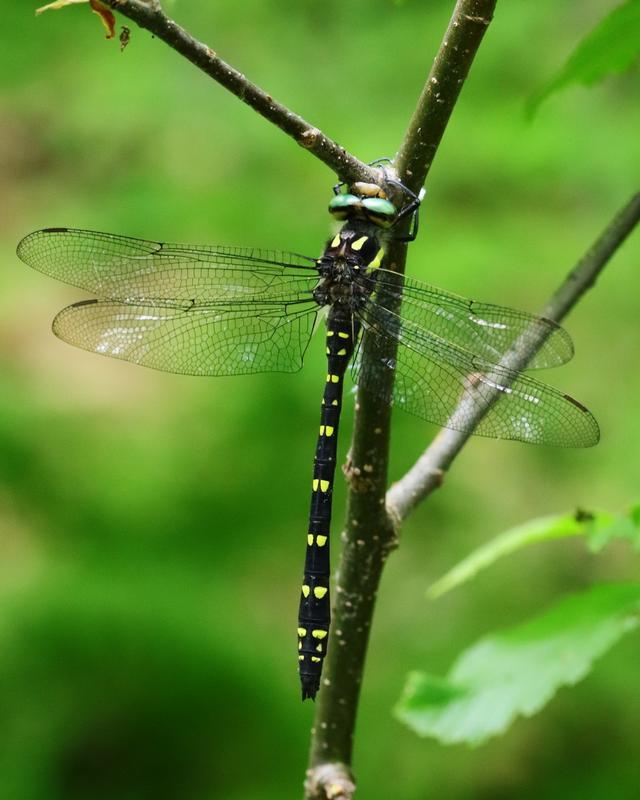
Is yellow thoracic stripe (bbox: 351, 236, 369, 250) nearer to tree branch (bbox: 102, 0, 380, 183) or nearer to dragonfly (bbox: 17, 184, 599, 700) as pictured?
dragonfly (bbox: 17, 184, 599, 700)

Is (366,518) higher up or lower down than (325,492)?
lower down

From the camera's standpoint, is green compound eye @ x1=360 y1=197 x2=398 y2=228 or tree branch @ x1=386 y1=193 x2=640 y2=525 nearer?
green compound eye @ x1=360 y1=197 x2=398 y2=228

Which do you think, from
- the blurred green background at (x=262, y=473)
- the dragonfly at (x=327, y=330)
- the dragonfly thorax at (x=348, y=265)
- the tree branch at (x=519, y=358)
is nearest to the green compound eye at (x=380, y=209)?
the dragonfly at (x=327, y=330)

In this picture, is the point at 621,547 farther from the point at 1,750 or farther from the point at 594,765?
the point at 1,750

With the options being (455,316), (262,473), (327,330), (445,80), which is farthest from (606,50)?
(262,473)

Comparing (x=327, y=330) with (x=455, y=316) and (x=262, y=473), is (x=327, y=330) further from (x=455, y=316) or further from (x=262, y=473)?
(x=262, y=473)

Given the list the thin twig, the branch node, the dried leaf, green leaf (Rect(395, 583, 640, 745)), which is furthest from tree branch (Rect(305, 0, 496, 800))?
the dried leaf
